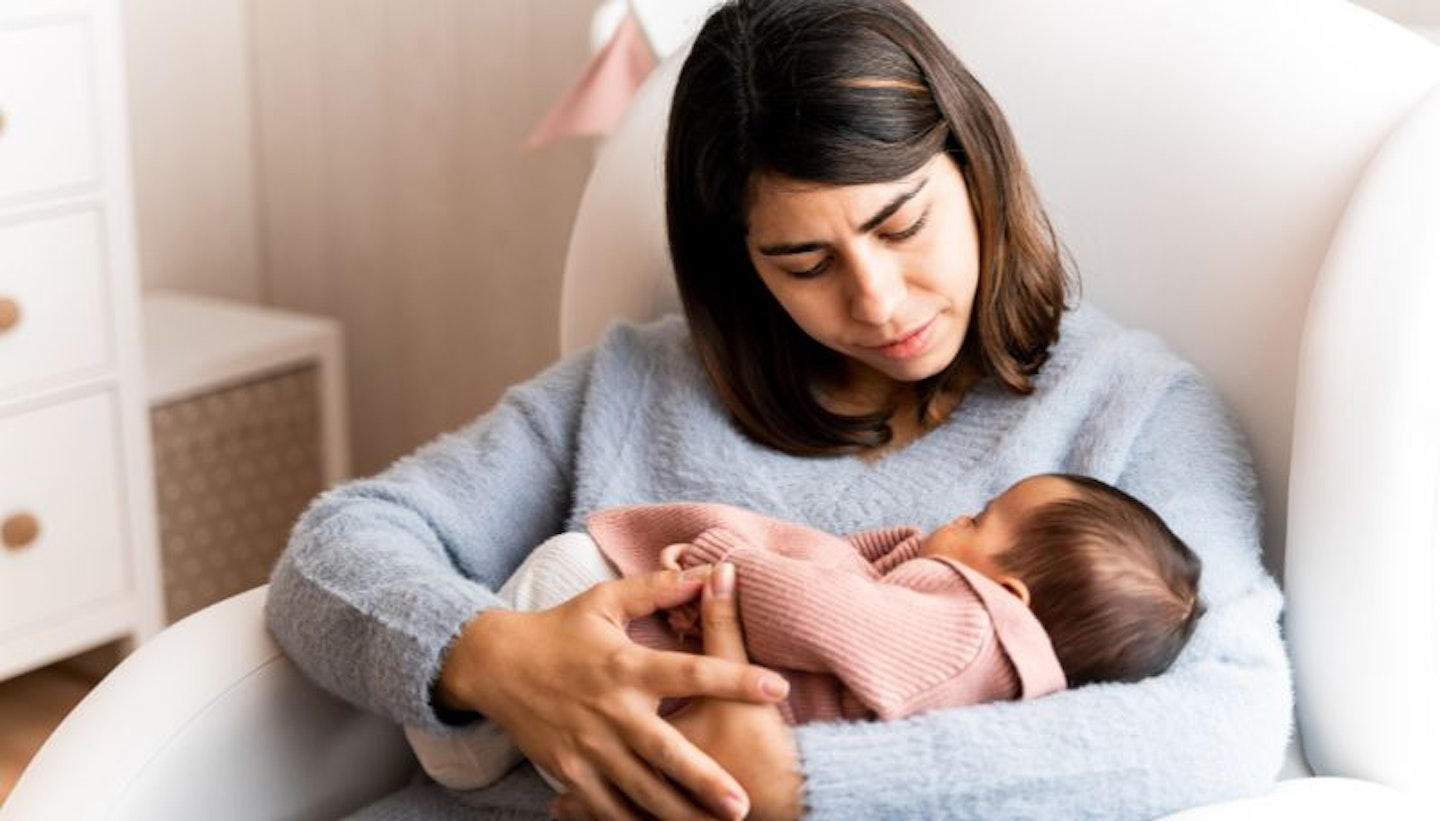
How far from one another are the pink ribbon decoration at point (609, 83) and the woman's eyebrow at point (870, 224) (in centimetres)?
78

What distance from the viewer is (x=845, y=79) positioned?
1210 millimetres

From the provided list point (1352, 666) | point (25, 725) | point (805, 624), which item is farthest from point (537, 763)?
point (25, 725)

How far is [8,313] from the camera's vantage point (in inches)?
82.0

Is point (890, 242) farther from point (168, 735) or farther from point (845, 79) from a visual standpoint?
point (168, 735)

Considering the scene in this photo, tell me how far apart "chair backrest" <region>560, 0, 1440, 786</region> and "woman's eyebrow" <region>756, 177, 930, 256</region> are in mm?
157

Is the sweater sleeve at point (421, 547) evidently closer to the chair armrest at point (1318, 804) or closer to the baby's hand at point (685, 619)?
the baby's hand at point (685, 619)

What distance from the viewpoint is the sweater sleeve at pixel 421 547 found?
120cm

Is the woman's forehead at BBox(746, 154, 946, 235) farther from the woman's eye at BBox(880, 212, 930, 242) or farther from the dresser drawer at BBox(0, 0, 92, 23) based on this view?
the dresser drawer at BBox(0, 0, 92, 23)

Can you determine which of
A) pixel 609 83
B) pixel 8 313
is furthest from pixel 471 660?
pixel 8 313

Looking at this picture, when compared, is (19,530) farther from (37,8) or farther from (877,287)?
(877,287)

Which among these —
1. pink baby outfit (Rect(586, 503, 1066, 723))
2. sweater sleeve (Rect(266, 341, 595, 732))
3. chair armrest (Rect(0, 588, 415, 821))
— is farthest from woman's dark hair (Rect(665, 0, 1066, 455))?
chair armrest (Rect(0, 588, 415, 821))

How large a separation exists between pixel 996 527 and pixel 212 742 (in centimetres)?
50

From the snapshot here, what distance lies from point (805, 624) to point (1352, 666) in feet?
1.06

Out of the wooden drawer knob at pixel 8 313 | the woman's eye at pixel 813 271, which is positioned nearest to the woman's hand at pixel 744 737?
the woman's eye at pixel 813 271
